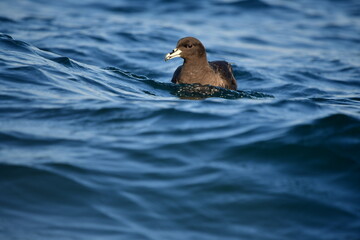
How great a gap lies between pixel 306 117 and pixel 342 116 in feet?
1.49

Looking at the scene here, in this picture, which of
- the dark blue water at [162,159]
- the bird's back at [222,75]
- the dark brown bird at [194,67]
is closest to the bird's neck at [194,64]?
the dark brown bird at [194,67]

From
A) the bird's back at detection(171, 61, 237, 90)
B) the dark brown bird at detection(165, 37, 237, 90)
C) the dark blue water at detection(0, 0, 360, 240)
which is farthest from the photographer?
the bird's back at detection(171, 61, 237, 90)

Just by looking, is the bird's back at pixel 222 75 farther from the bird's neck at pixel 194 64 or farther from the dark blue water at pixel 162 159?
the dark blue water at pixel 162 159

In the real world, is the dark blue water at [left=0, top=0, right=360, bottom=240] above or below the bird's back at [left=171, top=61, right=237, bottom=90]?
below

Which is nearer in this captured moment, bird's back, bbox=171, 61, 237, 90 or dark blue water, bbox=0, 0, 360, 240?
dark blue water, bbox=0, 0, 360, 240

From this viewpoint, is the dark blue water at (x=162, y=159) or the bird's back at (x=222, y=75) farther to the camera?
the bird's back at (x=222, y=75)

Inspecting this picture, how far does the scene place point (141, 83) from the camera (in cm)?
940

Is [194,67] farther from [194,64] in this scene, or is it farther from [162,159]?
[162,159]

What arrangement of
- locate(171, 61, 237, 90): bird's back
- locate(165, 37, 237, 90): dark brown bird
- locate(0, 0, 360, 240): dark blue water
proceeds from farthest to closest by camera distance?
1. locate(171, 61, 237, 90): bird's back
2. locate(165, 37, 237, 90): dark brown bird
3. locate(0, 0, 360, 240): dark blue water

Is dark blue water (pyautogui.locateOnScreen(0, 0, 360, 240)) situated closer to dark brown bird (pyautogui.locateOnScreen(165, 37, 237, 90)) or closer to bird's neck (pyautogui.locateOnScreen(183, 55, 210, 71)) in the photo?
dark brown bird (pyautogui.locateOnScreen(165, 37, 237, 90))

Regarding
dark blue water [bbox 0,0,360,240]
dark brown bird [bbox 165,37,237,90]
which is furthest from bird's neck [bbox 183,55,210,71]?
dark blue water [bbox 0,0,360,240]

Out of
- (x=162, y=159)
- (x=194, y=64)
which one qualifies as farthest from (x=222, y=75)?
(x=162, y=159)

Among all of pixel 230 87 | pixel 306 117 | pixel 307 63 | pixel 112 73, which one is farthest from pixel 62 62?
pixel 307 63

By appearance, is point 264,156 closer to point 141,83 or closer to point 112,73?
point 141,83
